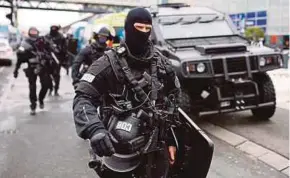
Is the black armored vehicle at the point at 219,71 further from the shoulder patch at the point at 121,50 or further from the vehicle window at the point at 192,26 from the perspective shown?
the shoulder patch at the point at 121,50

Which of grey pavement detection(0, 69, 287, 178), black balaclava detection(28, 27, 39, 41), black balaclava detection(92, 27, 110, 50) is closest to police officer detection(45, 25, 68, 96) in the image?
black balaclava detection(28, 27, 39, 41)

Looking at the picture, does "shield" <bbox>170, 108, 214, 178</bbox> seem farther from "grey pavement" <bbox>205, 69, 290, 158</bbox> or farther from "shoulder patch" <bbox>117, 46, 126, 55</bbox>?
"grey pavement" <bbox>205, 69, 290, 158</bbox>

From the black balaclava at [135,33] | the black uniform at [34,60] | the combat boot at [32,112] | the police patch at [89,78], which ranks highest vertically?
the black balaclava at [135,33]

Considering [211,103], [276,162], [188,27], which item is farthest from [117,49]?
[188,27]

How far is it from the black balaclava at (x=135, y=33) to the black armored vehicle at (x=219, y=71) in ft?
10.6

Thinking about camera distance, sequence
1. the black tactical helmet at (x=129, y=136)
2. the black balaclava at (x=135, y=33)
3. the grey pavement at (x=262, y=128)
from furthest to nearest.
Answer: the grey pavement at (x=262, y=128) → the black balaclava at (x=135, y=33) → the black tactical helmet at (x=129, y=136)

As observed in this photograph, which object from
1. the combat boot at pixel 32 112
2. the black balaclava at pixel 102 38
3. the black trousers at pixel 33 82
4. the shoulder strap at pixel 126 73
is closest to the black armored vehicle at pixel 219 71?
the black balaclava at pixel 102 38

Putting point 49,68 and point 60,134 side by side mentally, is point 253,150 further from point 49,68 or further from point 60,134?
point 49,68

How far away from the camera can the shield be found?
266 cm

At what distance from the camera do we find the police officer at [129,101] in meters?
2.50

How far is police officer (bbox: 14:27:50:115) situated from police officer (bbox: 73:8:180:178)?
5.29m

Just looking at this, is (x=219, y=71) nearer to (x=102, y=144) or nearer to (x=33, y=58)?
(x=33, y=58)

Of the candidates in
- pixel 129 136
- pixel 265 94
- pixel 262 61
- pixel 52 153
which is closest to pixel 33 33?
pixel 52 153

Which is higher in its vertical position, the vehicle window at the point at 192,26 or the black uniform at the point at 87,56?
the vehicle window at the point at 192,26
